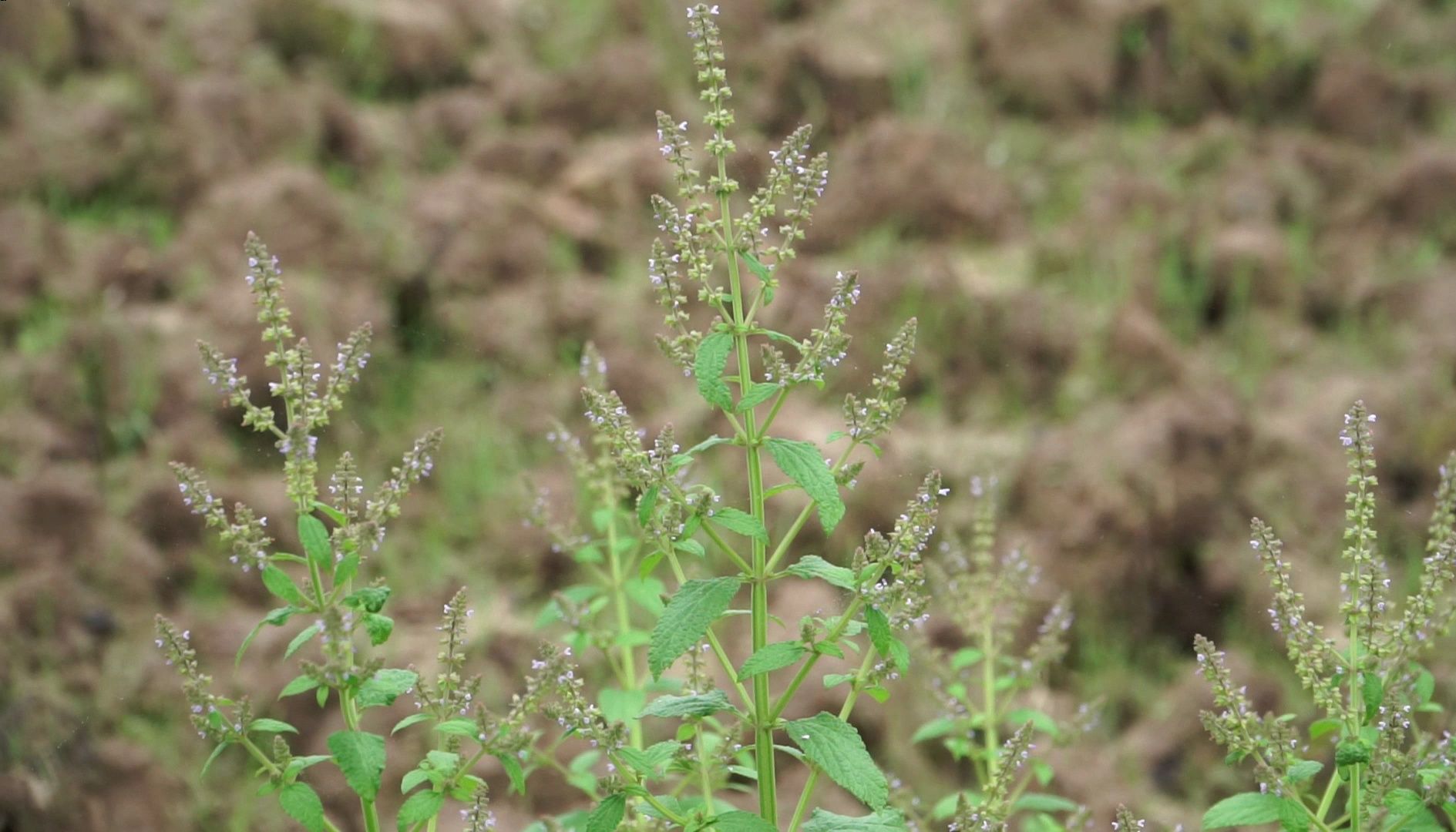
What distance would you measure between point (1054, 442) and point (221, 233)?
11.4 ft

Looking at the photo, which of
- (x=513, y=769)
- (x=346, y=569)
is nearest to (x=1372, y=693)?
(x=513, y=769)

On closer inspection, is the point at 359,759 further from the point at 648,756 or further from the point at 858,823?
the point at 858,823

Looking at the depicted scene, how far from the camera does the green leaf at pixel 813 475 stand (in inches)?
75.3

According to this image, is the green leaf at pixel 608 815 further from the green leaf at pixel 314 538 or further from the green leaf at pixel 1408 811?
the green leaf at pixel 1408 811

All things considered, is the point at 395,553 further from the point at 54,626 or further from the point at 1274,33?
the point at 1274,33

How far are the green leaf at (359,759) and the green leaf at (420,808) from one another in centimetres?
8

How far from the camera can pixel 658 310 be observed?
18.4ft

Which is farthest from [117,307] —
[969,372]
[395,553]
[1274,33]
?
[1274,33]

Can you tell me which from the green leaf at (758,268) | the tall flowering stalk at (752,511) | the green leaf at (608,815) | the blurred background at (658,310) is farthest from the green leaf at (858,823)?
the blurred background at (658,310)

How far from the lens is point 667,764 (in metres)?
2.11

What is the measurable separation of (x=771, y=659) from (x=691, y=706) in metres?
0.15

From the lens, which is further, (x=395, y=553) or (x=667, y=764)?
(x=395, y=553)

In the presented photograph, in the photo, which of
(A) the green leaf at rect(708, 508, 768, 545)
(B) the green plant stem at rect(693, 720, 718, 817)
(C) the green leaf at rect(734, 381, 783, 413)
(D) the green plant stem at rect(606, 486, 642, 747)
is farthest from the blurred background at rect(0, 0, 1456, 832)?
(C) the green leaf at rect(734, 381, 783, 413)

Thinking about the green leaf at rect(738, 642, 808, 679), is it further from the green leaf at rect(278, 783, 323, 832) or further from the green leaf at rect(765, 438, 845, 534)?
the green leaf at rect(278, 783, 323, 832)
